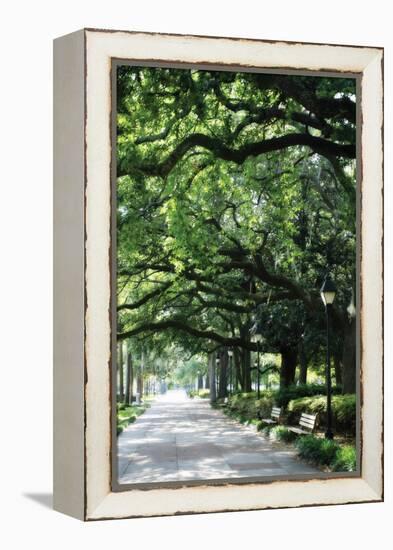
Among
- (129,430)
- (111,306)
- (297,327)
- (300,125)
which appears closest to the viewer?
(111,306)

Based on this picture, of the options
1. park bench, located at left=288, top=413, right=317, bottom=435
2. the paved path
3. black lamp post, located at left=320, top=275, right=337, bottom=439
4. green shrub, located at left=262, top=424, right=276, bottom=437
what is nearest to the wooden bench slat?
park bench, located at left=288, top=413, right=317, bottom=435

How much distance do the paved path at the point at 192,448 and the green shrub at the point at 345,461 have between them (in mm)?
241

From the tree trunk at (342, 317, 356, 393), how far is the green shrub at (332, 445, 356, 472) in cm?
65

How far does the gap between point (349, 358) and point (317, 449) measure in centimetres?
99

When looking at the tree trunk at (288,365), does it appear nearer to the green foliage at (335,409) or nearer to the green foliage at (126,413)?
the green foliage at (335,409)

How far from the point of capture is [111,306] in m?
7.28

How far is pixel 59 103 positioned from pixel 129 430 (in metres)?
3.13

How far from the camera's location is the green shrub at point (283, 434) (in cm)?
850

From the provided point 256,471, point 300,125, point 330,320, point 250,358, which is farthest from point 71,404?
point 300,125

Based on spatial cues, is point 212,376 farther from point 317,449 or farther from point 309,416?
point 317,449

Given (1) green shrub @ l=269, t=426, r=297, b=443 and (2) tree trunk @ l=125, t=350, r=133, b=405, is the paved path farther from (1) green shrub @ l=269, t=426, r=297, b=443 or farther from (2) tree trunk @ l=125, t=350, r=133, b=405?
(2) tree trunk @ l=125, t=350, r=133, b=405

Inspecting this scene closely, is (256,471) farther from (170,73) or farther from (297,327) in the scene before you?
(170,73)

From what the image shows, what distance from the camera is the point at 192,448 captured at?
8141 mm

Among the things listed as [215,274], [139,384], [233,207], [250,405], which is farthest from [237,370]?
[233,207]
